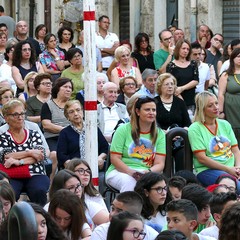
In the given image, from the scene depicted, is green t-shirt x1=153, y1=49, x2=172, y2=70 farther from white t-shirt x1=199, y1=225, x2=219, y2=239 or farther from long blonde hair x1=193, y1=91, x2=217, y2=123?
white t-shirt x1=199, y1=225, x2=219, y2=239

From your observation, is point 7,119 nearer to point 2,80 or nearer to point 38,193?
point 38,193

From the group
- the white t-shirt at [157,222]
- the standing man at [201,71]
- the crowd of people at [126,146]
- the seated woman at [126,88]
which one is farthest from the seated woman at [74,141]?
the standing man at [201,71]

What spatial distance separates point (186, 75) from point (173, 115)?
2471mm

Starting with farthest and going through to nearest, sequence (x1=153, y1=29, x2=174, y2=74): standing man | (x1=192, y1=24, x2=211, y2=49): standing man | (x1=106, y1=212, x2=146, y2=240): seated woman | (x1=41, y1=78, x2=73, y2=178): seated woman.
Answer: (x1=192, y1=24, x2=211, y2=49): standing man
(x1=153, y1=29, x2=174, y2=74): standing man
(x1=41, y1=78, x2=73, y2=178): seated woman
(x1=106, y1=212, x2=146, y2=240): seated woman

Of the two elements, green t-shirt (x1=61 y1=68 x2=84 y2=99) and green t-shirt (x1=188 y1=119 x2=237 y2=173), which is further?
green t-shirt (x1=61 y1=68 x2=84 y2=99)

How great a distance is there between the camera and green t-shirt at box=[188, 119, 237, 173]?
12547 millimetres

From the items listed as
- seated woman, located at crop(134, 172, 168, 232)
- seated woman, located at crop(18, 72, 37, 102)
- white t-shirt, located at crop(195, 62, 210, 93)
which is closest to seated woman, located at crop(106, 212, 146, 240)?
seated woman, located at crop(134, 172, 168, 232)

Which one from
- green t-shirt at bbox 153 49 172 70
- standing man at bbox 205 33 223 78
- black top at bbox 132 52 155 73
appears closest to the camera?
green t-shirt at bbox 153 49 172 70

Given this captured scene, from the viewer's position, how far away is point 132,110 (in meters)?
12.5

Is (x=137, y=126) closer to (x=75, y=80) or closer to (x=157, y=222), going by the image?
(x=157, y=222)

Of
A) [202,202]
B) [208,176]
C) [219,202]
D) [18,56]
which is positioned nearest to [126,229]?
[219,202]

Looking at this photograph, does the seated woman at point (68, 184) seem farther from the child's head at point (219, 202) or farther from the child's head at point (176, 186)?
the child's head at point (219, 202)

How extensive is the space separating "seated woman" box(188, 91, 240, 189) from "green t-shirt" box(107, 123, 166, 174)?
0.39m

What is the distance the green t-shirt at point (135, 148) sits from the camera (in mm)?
12273
